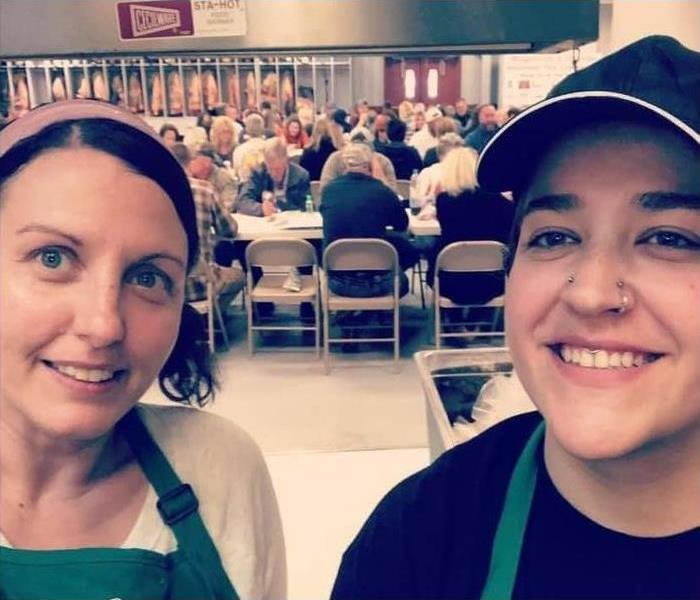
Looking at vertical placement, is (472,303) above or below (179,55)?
below

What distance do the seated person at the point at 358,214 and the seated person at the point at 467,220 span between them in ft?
1.00

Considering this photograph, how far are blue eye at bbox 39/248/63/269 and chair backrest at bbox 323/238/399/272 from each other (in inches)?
124

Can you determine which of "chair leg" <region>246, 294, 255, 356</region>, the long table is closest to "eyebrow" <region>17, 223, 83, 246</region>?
"chair leg" <region>246, 294, 255, 356</region>

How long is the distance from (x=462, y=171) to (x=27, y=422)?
3.43 m

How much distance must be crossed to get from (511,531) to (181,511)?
1.23 feet

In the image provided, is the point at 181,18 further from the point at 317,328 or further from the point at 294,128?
the point at 294,128

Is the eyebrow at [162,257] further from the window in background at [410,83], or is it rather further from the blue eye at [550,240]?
the window in background at [410,83]

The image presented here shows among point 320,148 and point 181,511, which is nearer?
point 181,511

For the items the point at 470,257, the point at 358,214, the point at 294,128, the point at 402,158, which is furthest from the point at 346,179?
the point at 294,128

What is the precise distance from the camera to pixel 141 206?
793 mm

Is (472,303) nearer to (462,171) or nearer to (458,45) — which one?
(462,171)

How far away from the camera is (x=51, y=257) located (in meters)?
0.76

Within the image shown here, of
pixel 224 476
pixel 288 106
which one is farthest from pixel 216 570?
pixel 288 106

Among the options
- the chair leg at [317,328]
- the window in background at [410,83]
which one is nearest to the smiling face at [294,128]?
the chair leg at [317,328]
